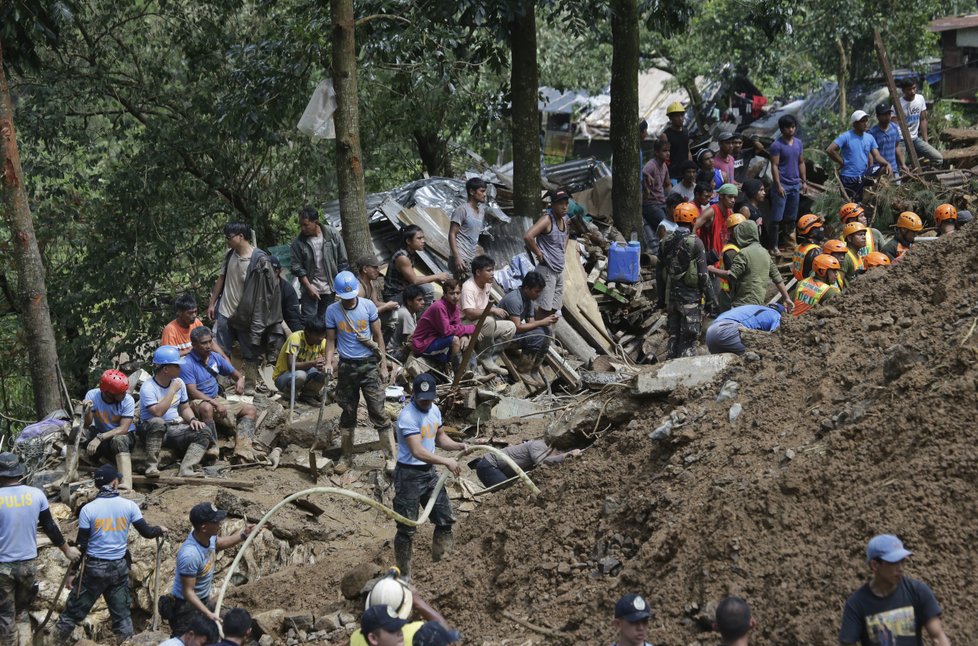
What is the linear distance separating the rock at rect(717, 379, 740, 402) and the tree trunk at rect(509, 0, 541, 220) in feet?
23.4

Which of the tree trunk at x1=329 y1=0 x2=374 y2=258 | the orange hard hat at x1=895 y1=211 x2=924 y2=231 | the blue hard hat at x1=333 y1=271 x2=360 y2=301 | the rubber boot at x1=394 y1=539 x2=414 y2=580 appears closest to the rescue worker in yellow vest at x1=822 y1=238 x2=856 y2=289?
the orange hard hat at x1=895 y1=211 x2=924 y2=231

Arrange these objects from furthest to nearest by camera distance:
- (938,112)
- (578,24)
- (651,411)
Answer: (938,112)
(578,24)
(651,411)

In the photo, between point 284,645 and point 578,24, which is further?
point 578,24

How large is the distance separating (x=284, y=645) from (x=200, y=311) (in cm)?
948

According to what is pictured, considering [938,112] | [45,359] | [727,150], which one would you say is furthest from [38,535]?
[938,112]

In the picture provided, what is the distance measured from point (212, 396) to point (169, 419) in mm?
576

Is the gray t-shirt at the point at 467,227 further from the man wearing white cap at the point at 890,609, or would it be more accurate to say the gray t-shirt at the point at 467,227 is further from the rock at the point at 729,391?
the man wearing white cap at the point at 890,609

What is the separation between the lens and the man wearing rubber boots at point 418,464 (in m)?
8.57

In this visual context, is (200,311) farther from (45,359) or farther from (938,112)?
(938,112)

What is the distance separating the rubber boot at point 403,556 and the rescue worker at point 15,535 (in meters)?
2.52

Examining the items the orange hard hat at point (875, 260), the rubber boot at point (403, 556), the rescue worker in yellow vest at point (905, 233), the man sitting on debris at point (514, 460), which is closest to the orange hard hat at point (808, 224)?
the rescue worker in yellow vest at point (905, 233)

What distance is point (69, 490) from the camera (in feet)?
35.1

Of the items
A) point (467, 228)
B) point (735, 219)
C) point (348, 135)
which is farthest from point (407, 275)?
point (735, 219)

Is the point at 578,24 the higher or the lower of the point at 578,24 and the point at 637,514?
the higher
